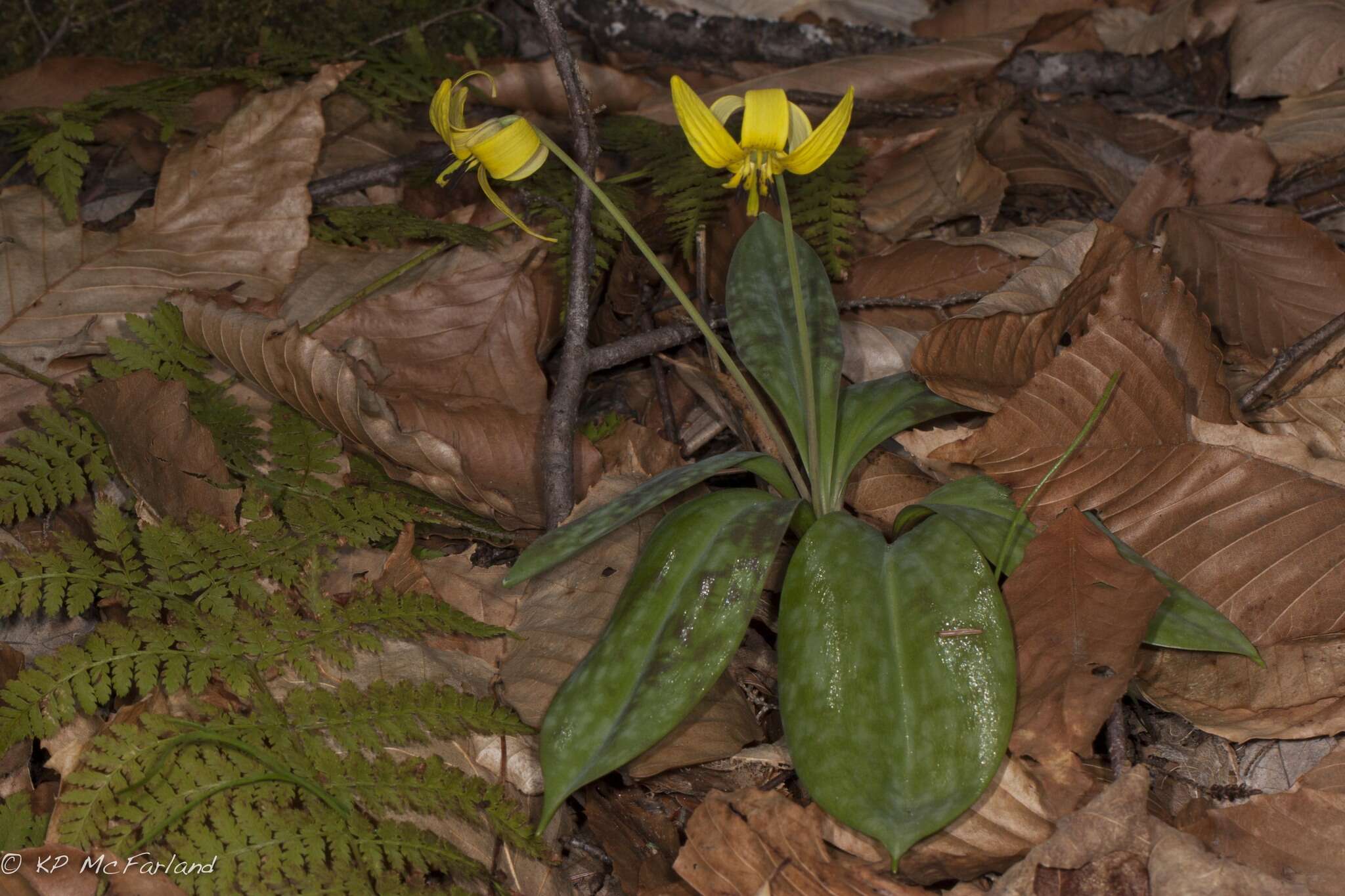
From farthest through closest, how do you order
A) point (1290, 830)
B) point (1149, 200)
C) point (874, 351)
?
point (1149, 200), point (874, 351), point (1290, 830)

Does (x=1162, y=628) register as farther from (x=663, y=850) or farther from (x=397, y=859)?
(x=397, y=859)

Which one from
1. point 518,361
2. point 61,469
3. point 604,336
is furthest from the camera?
point 604,336

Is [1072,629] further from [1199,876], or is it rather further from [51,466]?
[51,466]

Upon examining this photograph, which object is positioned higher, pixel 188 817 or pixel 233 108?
pixel 233 108

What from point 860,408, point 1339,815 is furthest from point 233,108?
point 1339,815

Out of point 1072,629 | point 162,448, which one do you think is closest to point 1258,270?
point 1072,629

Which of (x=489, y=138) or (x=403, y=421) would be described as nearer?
(x=489, y=138)
